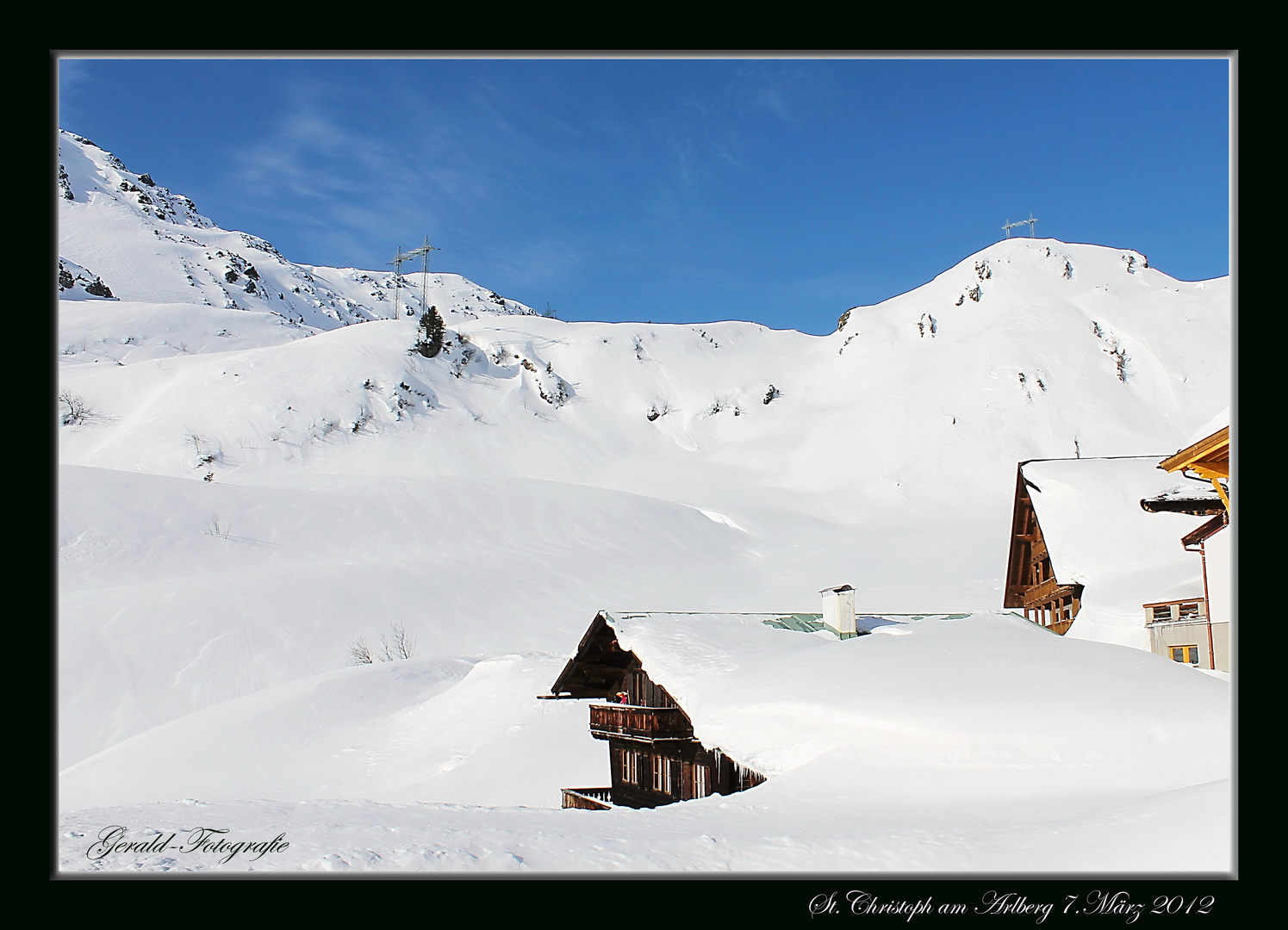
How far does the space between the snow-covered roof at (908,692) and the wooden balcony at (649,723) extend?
5.00 feet

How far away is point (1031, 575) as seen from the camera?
755 inches

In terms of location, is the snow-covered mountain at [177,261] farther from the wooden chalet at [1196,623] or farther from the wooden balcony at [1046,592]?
the wooden chalet at [1196,623]

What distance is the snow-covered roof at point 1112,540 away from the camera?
1482 centimetres

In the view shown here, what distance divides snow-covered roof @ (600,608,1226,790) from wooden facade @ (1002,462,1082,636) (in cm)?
713

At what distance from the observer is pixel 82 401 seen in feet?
166

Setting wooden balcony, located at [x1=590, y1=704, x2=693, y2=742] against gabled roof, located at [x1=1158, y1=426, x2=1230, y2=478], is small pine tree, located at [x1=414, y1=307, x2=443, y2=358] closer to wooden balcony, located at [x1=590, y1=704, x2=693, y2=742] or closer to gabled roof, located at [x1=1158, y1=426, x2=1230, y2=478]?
wooden balcony, located at [x1=590, y1=704, x2=693, y2=742]

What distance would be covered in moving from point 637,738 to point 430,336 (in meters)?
54.1

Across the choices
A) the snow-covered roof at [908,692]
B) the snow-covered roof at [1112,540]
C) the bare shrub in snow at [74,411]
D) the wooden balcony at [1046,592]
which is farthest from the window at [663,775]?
the bare shrub in snow at [74,411]

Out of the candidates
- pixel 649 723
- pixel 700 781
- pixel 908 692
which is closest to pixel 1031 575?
pixel 700 781

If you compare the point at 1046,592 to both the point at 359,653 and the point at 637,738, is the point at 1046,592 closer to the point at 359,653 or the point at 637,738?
the point at 637,738

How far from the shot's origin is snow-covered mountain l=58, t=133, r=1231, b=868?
728 inches

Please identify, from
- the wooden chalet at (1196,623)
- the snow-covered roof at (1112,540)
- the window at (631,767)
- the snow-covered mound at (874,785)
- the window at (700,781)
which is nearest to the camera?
the snow-covered mound at (874,785)

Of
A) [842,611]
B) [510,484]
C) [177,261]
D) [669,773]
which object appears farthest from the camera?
[177,261]

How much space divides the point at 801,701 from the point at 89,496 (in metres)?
29.5
